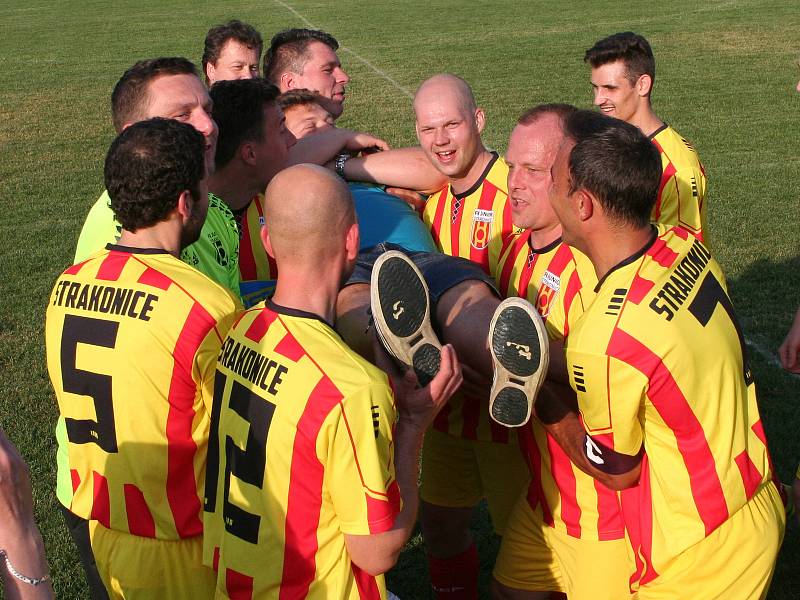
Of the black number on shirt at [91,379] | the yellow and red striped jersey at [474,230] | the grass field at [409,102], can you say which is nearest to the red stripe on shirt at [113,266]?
the black number on shirt at [91,379]

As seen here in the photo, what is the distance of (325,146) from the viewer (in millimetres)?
5434

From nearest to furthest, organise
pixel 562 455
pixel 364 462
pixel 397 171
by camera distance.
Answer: pixel 364 462
pixel 562 455
pixel 397 171

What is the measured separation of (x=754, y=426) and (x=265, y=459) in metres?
1.88

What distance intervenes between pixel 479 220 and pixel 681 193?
1808mm

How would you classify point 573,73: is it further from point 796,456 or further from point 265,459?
point 265,459

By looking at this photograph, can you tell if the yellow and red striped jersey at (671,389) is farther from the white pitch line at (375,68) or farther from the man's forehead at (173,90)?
the white pitch line at (375,68)

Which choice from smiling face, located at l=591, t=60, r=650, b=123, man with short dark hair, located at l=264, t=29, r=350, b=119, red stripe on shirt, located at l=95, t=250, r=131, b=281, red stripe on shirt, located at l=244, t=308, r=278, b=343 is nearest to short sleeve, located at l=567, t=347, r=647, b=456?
red stripe on shirt, located at l=244, t=308, r=278, b=343

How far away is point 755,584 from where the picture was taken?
3430mm

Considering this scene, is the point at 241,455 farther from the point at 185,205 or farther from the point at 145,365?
the point at 185,205

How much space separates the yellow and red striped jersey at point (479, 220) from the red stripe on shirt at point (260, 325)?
82.6 inches

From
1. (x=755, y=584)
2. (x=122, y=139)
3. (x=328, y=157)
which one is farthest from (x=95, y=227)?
(x=755, y=584)

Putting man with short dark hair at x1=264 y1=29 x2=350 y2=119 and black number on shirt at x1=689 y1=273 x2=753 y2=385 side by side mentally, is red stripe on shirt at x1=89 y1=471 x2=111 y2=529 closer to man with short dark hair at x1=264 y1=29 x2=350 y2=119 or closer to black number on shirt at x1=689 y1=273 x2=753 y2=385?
black number on shirt at x1=689 y1=273 x2=753 y2=385

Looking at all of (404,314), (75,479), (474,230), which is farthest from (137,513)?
(474,230)

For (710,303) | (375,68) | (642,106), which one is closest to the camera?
(710,303)
